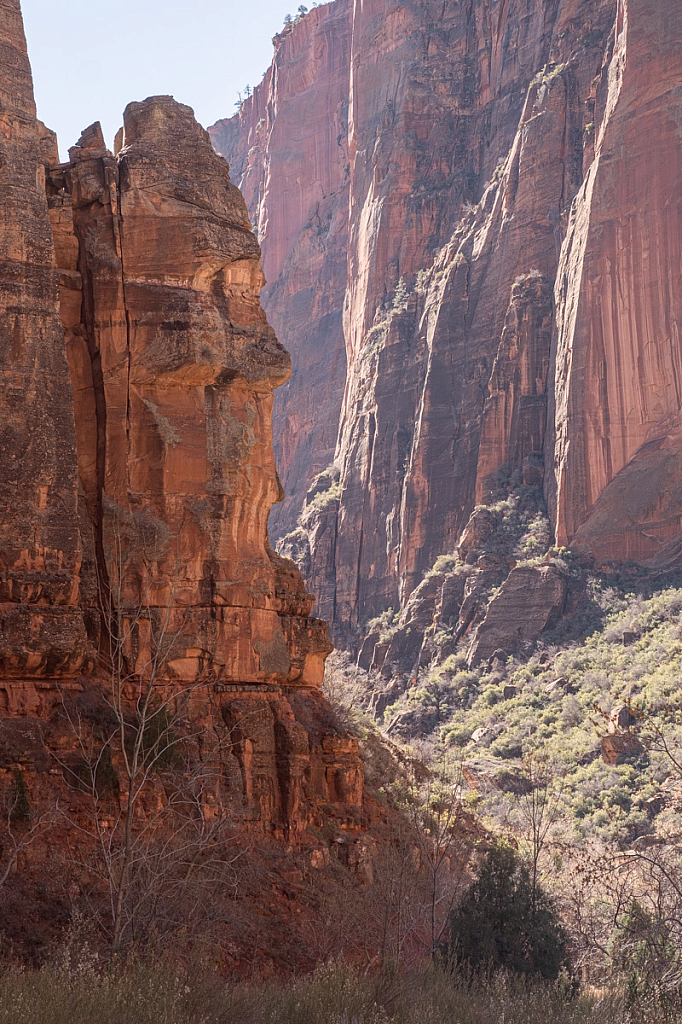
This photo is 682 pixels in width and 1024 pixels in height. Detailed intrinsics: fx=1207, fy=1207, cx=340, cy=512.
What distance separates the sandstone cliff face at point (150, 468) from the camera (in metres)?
18.6

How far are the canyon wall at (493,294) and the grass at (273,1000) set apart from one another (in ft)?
181

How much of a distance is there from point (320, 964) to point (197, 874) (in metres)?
3.14

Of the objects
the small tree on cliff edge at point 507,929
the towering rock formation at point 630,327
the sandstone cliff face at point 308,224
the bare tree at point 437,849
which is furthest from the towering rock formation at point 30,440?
the sandstone cliff face at point 308,224

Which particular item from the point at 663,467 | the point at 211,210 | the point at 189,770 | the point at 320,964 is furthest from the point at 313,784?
the point at 663,467

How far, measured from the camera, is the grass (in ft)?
36.1

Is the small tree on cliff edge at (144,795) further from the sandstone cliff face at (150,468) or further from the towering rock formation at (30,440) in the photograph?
the towering rock formation at (30,440)

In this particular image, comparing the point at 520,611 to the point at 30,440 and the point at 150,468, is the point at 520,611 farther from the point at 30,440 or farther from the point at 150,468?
the point at 30,440

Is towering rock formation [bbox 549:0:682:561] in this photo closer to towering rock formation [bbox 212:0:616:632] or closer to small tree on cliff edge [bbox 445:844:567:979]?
towering rock formation [bbox 212:0:616:632]

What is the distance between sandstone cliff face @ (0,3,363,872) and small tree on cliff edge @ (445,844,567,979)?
2853 millimetres

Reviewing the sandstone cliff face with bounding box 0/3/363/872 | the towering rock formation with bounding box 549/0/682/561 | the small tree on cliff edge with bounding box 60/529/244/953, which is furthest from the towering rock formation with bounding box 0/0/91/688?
the towering rock formation with bounding box 549/0/682/561

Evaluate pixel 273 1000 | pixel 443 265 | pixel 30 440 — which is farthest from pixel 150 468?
pixel 443 265

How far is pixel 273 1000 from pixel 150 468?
946 cm

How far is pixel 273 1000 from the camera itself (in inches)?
523

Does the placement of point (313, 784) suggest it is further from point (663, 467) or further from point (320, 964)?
point (663, 467)
